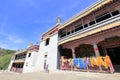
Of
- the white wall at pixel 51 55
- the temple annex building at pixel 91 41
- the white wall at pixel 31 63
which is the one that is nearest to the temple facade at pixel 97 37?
the temple annex building at pixel 91 41

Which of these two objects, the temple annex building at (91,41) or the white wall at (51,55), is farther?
the white wall at (51,55)

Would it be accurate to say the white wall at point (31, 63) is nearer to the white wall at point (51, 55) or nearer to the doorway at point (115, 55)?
the white wall at point (51, 55)

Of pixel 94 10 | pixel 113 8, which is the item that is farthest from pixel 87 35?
pixel 113 8

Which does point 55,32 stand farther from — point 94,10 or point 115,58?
point 115,58

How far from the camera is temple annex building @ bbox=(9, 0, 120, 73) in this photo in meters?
8.91

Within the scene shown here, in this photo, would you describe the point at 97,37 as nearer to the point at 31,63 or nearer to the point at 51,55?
the point at 51,55

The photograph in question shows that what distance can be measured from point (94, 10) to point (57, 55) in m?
8.06

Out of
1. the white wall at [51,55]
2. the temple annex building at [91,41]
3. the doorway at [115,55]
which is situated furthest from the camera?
the white wall at [51,55]

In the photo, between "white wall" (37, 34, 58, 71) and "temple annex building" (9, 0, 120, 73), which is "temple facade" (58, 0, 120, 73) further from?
"white wall" (37, 34, 58, 71)

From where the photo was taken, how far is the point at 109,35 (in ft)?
29.5

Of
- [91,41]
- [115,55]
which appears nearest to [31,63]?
[91,41]

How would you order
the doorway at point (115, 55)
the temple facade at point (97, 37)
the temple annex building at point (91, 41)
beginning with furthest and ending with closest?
the doorway at point (115, 55) → the temple annex building at point (91, 41) → the temple facade at point (97, 37)

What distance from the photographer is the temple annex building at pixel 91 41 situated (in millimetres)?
8906

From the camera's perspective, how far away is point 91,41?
10.3 meters
